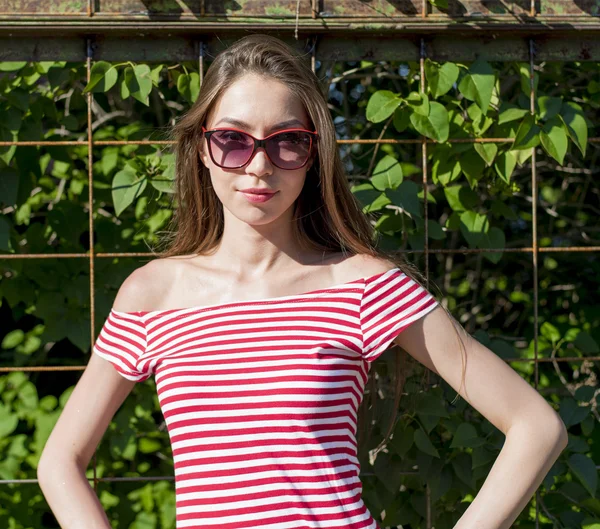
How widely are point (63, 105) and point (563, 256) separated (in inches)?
69.9

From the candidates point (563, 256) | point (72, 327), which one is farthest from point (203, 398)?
point (563, 256)

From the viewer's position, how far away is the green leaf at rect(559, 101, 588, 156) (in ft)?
6.60

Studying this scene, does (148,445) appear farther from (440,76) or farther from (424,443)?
(440,76)

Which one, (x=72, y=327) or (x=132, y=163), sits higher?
(x=132, y=163)

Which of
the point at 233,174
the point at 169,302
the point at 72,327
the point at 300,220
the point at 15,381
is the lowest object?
the point at 15,381

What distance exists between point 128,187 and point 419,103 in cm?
74

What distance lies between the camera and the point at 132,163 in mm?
2123

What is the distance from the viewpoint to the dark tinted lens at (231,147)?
5.22 feet

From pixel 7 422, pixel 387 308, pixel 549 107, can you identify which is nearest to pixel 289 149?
pixel 387 308

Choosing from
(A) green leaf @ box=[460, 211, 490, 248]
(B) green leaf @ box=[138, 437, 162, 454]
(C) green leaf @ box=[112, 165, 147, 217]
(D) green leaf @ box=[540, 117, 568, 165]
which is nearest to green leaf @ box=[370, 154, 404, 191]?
(A) green leaf @ box=[460, 211, 490, 248]

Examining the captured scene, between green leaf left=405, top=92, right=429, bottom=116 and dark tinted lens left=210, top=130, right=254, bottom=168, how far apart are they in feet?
2.00

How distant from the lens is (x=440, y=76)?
6.72 feet

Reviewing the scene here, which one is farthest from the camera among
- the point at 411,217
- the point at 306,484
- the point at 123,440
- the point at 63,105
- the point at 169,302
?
the point at 63,105

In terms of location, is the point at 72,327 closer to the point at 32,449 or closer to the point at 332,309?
the point at 32,449
